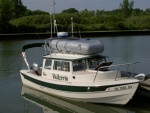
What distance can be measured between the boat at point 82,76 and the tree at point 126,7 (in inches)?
6369

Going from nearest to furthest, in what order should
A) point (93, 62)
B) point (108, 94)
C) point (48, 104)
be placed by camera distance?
point (108, 94)
point (93, 62)
point (48, 104)

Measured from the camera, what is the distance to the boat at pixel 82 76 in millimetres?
17188

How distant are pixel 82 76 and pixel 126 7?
168781mm

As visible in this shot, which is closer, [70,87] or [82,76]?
[82,76]

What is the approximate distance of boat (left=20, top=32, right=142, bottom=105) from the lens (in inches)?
677

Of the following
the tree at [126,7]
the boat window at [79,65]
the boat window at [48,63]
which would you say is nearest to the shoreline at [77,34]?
the boat window at [48,63]

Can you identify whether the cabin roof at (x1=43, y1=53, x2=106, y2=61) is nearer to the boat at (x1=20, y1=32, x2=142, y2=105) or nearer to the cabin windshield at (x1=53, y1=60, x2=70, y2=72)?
the boat at (x1=20, y1=32, x2=142, y2=105)

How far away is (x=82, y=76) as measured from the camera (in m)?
18.0

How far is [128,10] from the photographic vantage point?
597 ft

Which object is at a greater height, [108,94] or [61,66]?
[61,66]

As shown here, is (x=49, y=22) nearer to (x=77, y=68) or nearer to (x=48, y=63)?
(x=48, y=63)

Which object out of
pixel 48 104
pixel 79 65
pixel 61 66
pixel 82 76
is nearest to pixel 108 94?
pixel 82 76

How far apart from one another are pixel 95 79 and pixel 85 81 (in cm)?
57

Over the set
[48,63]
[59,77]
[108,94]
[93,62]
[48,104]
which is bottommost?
[48,104]
